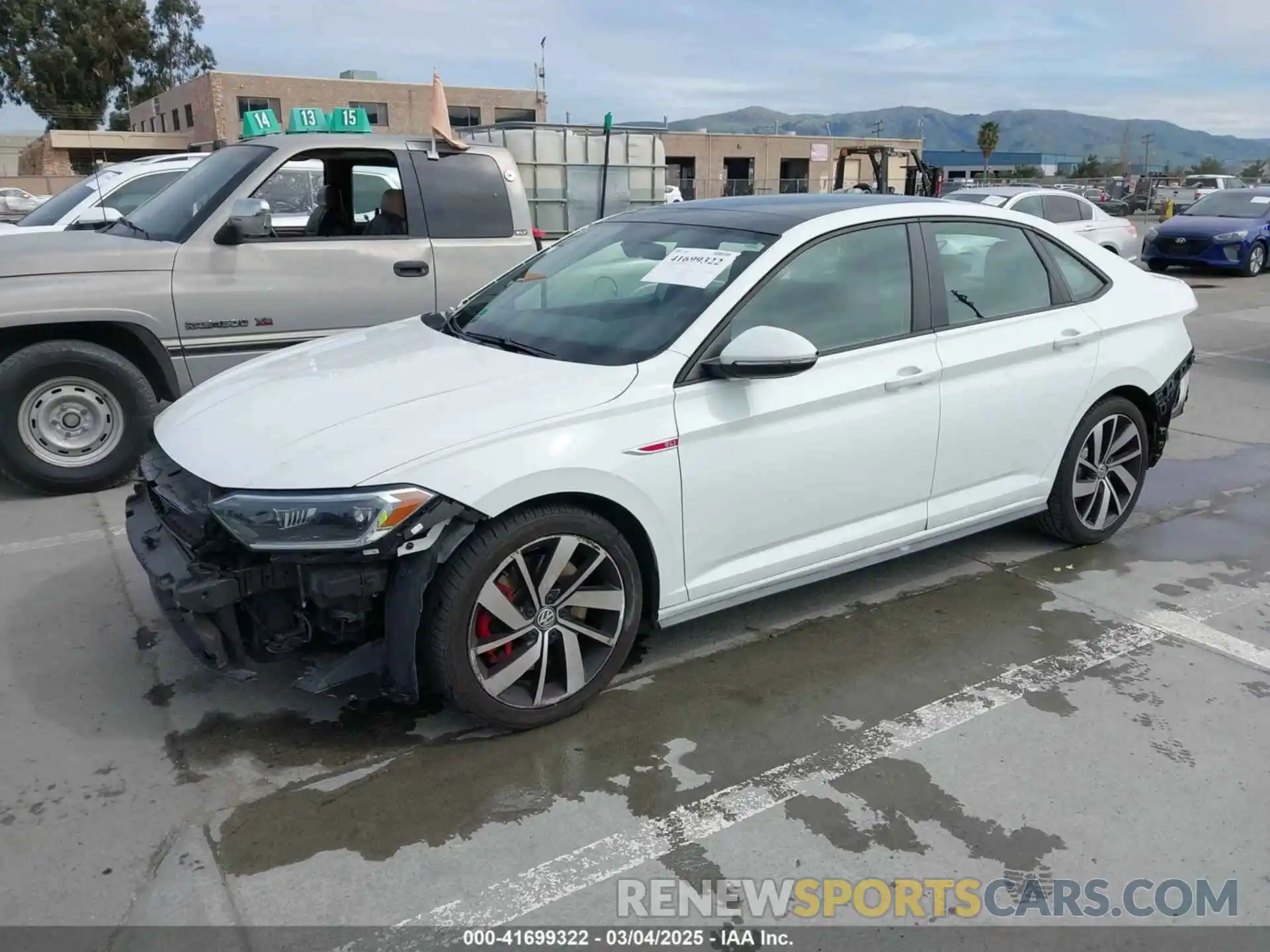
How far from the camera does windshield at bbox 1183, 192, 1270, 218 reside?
716 inches

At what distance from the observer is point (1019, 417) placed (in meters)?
4.23

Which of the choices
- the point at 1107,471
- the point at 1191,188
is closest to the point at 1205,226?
the point at 1107,471

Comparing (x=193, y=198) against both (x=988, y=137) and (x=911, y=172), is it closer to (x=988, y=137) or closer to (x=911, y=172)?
(x=911, y=172)

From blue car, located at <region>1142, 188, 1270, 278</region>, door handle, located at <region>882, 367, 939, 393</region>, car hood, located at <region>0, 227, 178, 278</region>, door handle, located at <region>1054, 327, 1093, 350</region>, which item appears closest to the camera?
door handle, located at <region>882, 367, 939, 393</region>

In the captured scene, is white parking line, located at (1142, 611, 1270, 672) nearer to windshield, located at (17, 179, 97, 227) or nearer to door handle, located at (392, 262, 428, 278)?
door handle, located at (392, 262, 428, 278)

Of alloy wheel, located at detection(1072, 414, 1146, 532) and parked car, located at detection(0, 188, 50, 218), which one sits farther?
parked car, located at detection(0, 188, 50, 218)

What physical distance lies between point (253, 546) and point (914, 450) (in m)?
2.47

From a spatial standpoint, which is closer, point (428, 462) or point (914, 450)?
point (428, 462)

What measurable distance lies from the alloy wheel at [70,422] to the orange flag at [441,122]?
101 inches

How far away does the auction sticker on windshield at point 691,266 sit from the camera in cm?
362

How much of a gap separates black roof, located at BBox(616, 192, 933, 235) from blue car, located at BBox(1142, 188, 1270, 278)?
1583 centimetres

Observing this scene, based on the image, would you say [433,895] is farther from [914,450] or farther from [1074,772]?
[914,450]

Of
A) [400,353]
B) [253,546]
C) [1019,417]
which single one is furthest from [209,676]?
[1019,417]
